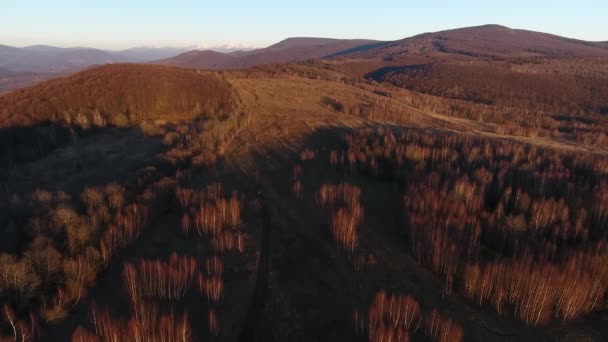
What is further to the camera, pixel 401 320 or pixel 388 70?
pixel 388 70

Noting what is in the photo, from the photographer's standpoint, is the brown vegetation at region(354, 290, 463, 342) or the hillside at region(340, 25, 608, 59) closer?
the brown vegetation at region(354, 290, 463, 342)

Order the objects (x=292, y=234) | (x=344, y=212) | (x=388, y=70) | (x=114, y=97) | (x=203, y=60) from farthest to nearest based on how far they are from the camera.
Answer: (x=203, y=60), (x=388, y=70), (x=114, y=97), (x=292, y=234), (x=344, y=212)

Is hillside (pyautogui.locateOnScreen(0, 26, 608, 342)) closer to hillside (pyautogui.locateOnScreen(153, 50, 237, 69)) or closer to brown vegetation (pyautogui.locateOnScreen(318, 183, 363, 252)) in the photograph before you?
brown vegetation (pyautogui.locateOnScreen(318, 183, 363, 252))

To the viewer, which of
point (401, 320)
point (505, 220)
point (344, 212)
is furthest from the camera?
point (344, 212)

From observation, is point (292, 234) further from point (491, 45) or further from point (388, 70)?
point (491, 45)

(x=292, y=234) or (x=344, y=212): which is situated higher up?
(x=344, y=212)

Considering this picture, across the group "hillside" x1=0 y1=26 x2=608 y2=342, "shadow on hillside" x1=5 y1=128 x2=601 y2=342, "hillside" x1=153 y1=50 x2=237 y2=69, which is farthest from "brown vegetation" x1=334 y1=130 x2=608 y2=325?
"hillside" x1=153 y1=50 x2=237 y2=69

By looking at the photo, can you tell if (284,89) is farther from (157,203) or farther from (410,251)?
(410,251)

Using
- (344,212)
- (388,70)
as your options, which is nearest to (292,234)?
(344,212)

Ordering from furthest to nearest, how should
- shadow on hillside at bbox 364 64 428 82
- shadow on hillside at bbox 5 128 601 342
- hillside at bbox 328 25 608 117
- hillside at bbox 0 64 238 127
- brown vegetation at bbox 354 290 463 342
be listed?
1. shadow on hillside at bbox 364 64 428 82
2. hillside at bbox 328 25 608 117
3. hillside at bbox 0 64 238 127
4. shadow on hillside at bbox 5 128 601 342
5. brown vegetation at bbox 354 290 463 342

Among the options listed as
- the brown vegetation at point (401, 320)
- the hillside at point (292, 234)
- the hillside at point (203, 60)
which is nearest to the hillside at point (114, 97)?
the hillside at point (292, 234)

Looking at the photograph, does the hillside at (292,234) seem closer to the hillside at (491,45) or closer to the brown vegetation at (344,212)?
the brown vegetation at (344,212)

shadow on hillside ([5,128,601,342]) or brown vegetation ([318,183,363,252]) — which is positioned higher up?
brown vegetation ([318,183,363,252])

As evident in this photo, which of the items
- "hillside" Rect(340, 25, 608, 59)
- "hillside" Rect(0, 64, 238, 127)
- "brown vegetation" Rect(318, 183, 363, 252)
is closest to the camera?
"brown vegetation" Rect(318, 183, 363, 252)
